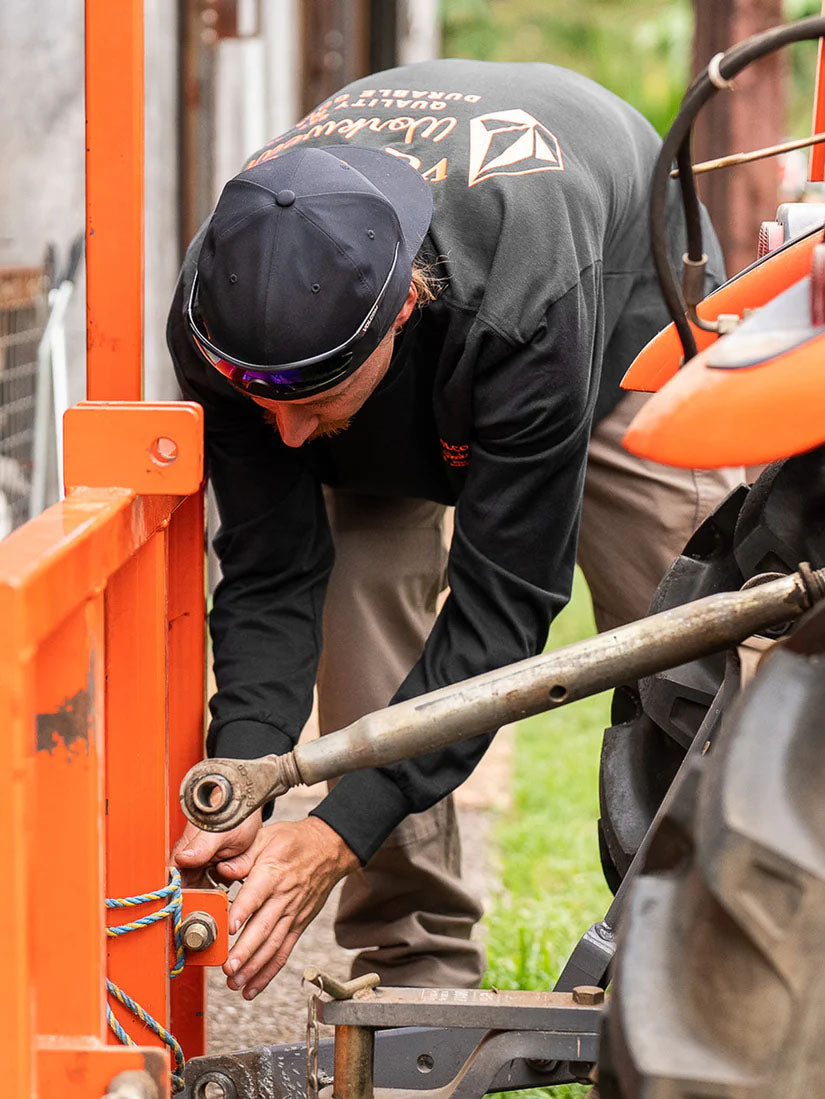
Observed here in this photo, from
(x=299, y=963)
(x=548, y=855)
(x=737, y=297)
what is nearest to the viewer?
(x=737, y=297)

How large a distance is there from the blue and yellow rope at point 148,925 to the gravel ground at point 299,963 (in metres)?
0.81

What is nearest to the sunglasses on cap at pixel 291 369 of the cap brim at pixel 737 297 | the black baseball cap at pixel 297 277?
the black baseball cap at pixel 297 277

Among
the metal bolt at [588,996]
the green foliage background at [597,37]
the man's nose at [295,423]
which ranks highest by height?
the green foliage background at [597,37]

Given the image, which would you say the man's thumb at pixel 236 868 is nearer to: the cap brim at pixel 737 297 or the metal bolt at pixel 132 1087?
the metal bolt at pixel 132 1087

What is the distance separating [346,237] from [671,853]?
873 millimetres

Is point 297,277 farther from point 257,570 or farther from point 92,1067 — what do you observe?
point 92,1067

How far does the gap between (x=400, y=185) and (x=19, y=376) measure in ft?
8.95

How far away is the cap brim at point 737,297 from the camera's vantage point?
160 centimetres

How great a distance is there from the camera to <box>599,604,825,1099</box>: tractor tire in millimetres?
1009

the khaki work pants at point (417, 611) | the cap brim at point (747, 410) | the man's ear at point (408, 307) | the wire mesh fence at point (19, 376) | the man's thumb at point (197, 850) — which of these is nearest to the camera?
the cap brim at point (747, 410)

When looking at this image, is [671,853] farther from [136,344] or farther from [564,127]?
[564,127]

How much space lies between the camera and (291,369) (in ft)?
5.64

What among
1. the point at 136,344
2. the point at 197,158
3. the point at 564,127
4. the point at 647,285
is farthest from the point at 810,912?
the point at 197,158

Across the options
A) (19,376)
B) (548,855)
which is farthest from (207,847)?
(19,376)
